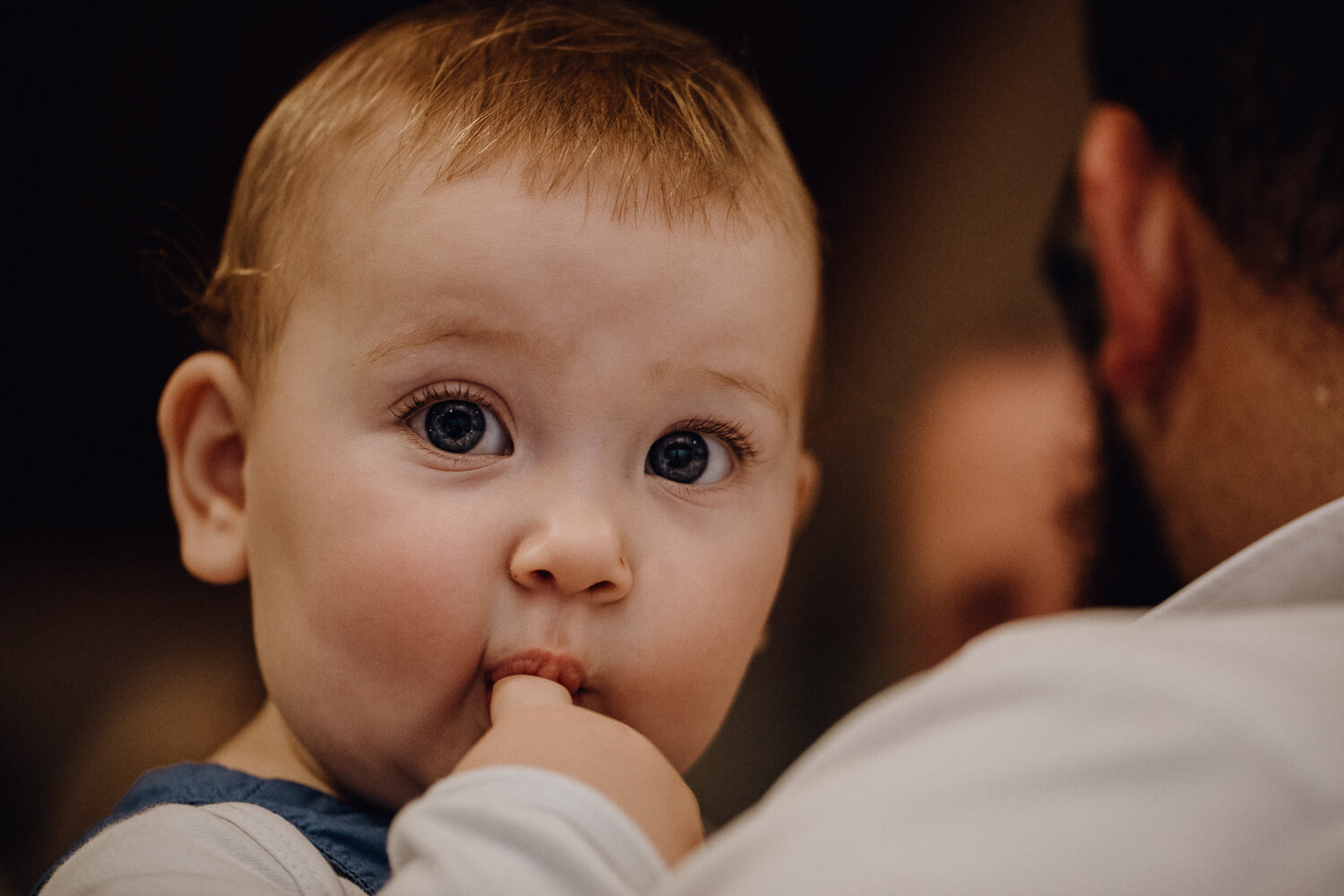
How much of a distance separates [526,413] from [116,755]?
697 mm

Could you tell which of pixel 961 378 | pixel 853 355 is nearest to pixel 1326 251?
pixel 961 378

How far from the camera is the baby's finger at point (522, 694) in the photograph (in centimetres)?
61

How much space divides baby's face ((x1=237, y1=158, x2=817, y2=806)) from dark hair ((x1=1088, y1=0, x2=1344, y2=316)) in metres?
0.54

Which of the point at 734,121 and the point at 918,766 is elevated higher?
the point at 734,121

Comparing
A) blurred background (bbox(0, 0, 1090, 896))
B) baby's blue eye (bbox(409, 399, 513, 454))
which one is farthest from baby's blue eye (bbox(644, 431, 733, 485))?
blurred background (bbox(0, 0, 1090, 896))

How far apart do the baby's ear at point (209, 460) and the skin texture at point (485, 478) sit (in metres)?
0.06

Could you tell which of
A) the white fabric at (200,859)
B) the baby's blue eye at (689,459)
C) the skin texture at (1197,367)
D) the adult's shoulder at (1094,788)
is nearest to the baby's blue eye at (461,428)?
the baby's blue eye at (689,459)

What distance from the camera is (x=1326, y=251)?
2.83ft

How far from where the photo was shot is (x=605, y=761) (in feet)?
1.67

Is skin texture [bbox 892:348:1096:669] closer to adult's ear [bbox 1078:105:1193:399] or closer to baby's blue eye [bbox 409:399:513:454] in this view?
adult's ear [bbox 1078:105:1193:399]

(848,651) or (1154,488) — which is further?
(848,651)

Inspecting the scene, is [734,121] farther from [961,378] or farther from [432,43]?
[961,378]

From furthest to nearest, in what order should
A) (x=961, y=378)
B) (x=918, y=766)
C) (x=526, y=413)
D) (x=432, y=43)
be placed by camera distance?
(x=961, y=378) < (x=432, y=43) < (x=526, y=413) < (x=918, y=766)

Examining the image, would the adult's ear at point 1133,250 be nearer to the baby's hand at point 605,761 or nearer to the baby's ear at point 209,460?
the baby's hand at point 605,761
